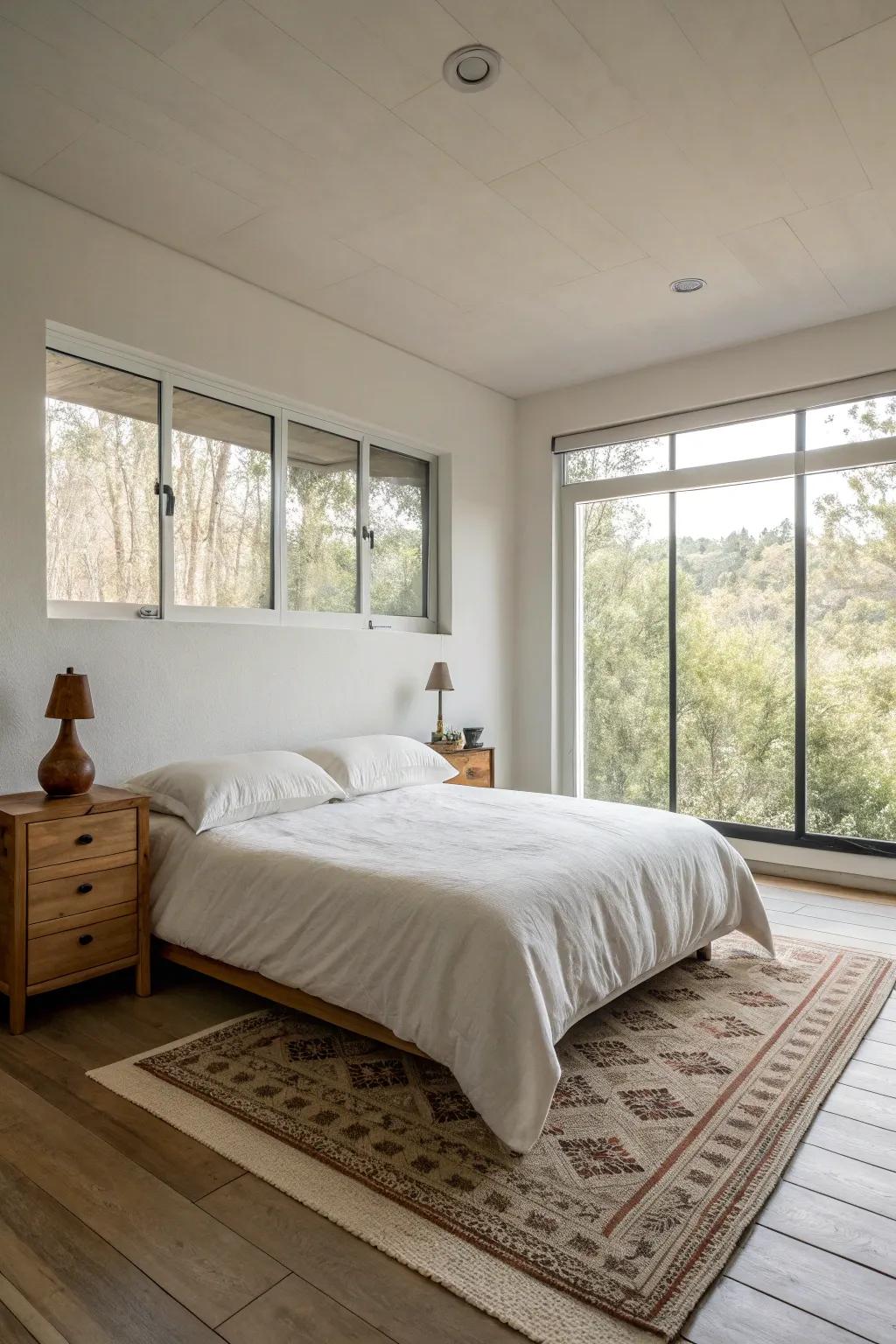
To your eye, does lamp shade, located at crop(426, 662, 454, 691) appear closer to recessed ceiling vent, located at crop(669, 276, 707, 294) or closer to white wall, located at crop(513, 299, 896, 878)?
white wall, located at crop(513, 299, 896, 878)

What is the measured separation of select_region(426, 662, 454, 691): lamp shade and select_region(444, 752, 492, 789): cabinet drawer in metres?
0.37

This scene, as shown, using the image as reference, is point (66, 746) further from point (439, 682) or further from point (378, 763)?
point (439, 682)

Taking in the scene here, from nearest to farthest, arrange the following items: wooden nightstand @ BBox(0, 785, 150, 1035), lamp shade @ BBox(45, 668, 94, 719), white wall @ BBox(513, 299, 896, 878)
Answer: wooden nightstand @ BBox(0, 785, 150, 1035)
lamp shade @ BBox(45, 668, 94, 719)
white wall @ BBox(513, 299, 896, 878)

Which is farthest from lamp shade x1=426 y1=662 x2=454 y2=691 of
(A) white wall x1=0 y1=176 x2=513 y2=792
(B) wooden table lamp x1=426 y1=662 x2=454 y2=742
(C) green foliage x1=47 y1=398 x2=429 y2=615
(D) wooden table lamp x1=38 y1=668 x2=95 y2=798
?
(D) wooden table lamp x1=38 y1=668 x2=95 y2=798

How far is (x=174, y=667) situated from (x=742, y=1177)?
8.86ft

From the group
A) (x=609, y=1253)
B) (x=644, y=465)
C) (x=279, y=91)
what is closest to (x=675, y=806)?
(x=644, y=465)

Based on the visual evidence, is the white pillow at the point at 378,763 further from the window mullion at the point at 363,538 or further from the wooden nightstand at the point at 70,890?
the wooden nightstand at the point at 70,890

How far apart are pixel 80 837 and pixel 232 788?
1.86ft

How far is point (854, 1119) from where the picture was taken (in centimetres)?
214

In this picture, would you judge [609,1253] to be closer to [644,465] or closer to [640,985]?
[640,985]

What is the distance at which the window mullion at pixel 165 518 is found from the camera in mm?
3592

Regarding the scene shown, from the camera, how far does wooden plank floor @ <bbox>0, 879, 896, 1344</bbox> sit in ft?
4.76

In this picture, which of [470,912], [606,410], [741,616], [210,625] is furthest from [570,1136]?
A: [606,410]

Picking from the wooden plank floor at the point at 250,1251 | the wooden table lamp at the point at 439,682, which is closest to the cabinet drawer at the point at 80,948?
the wooden plank floor at the point at 250,1251
